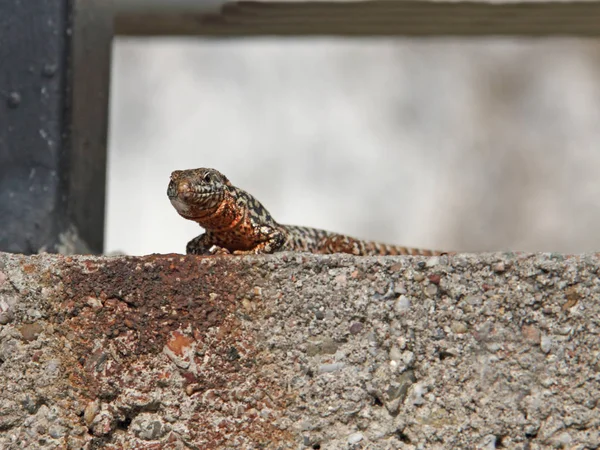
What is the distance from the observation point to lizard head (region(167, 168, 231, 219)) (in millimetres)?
3297

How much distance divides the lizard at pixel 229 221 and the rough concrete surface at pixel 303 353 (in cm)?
80

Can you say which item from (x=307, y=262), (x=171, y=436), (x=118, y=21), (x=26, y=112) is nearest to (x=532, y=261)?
(x=307, y=262)

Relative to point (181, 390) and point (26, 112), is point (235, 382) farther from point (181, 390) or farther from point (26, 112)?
point (26, 112)

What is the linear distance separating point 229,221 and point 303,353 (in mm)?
1199

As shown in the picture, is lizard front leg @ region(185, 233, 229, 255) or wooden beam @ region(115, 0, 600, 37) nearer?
lizard front leg @ region(185, 233, 229, 255)

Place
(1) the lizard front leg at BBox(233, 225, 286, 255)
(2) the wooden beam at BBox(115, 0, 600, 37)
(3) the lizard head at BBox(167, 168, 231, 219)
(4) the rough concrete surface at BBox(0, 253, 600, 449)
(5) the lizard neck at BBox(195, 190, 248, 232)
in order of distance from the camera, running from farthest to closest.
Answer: (2) the wooden beam at BBox(115, 0, 600, 37)
(1) the lizard front leg at BBox(233, 225, 286, 255)
(5) the lizard neck at BBox(195, 190, 248, 232)
(3) the lizard head at BBox(167, 168, 231, 219)
(4) the rough concrete surface at BBox(0, 253, 600, 449)

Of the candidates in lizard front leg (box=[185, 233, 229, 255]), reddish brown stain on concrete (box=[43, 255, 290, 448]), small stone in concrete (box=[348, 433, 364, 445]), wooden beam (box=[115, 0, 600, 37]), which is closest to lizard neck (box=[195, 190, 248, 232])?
lizard front leg (box=[185, 233, 229, 255])

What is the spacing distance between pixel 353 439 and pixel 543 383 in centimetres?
51

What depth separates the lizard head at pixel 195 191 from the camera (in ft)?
10.8

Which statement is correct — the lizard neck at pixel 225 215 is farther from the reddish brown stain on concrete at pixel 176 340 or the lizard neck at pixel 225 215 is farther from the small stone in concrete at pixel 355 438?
the small stone in concrete at pixel 355 438

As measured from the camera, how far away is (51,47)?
136 inches

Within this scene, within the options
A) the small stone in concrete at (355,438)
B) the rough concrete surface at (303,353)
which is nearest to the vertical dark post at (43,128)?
the rough concrete surface at (303,353)

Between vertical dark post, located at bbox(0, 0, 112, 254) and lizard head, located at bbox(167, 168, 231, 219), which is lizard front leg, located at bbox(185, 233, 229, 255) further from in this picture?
vertical dark post, located at bbox(0, 0, 112, 254)

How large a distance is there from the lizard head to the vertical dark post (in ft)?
1.34
